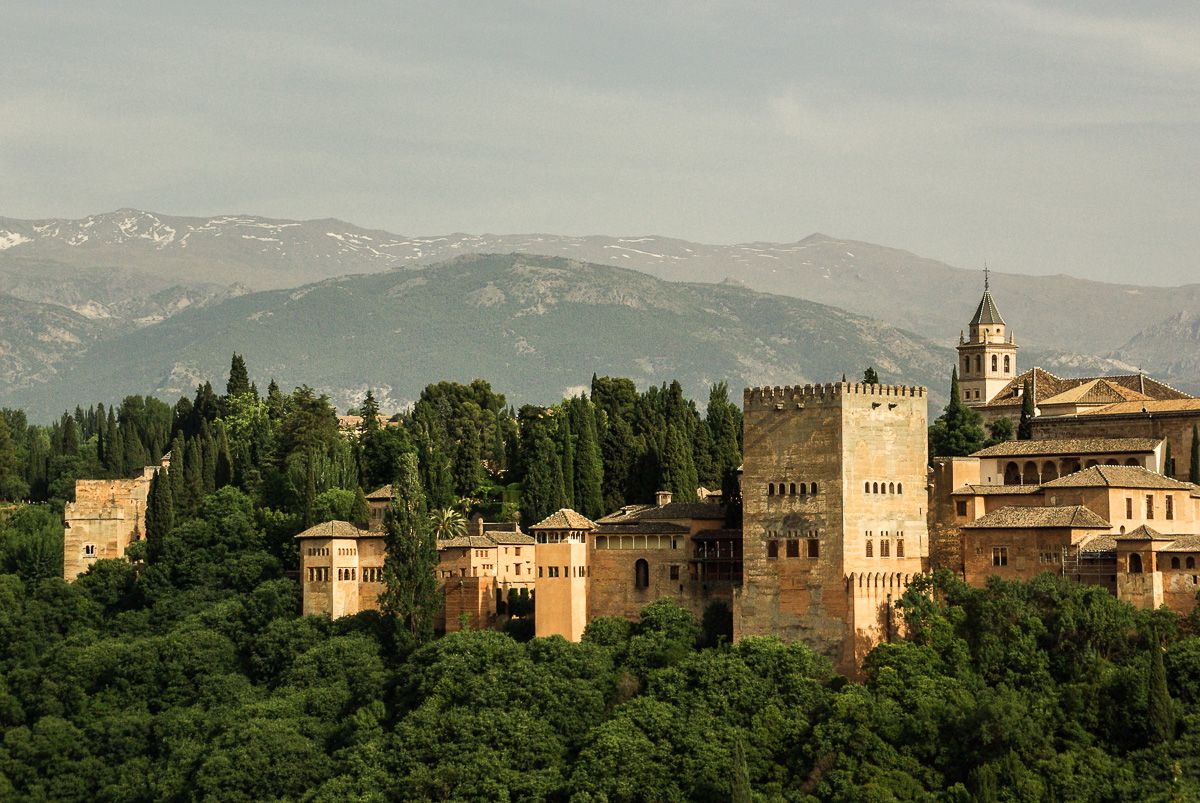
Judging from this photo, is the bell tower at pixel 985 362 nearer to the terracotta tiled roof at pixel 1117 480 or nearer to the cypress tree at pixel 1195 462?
the cypress tree at pixel 1195 462

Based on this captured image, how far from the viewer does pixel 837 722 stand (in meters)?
57.8

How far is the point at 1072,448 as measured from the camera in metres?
69.3

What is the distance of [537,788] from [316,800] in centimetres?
787

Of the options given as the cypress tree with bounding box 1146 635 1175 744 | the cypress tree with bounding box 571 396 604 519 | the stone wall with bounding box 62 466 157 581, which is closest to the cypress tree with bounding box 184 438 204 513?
the stone wall with bounding box 62 466 157 581

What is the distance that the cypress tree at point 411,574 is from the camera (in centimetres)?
6962

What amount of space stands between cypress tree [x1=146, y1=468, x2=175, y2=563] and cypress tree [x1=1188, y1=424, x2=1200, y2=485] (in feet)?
134

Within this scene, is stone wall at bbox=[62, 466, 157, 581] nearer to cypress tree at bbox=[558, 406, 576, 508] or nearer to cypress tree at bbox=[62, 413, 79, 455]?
cypress tree at bbox=[558, 406, 576, 508]

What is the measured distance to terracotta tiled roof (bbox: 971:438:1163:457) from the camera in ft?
227

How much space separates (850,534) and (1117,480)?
28.5 ft

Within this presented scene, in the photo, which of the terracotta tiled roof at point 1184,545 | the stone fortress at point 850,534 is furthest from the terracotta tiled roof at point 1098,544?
the terracotta tiled roof at point 1184,545

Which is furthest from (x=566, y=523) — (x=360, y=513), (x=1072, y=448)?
(x=1072, y=448)

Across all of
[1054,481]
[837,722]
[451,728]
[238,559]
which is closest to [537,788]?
[451,728]

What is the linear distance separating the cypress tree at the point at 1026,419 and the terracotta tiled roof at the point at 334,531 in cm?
2448

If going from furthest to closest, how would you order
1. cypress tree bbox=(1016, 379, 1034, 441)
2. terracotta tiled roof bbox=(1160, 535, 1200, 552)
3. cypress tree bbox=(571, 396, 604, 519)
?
cypress tree bbox=(571, 396, 604, 519) → cypress tree bbox=(1016, 379, 1034, 441) → terracotta tiled roof bbox=(1160, 535, 1200, 552)
